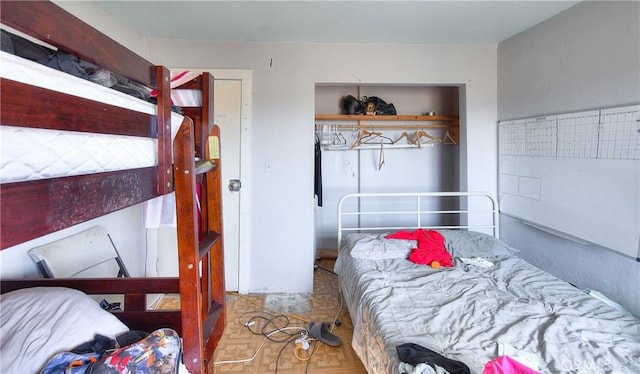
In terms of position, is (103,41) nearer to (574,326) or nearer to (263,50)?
(574,326)

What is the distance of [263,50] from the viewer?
2799 millimetres

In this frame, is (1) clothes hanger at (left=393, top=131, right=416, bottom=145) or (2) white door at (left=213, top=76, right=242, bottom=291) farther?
(1) clothes hanger at (left=393, top=131, right=416, bottom=145)

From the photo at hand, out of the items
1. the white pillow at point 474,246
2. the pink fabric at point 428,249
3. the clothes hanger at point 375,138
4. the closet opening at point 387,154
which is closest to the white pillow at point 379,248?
the pink fabric at point 428,249

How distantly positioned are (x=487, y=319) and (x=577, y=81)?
1765 mm

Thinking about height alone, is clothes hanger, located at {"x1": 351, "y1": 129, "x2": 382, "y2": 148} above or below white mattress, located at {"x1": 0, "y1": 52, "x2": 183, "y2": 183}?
above

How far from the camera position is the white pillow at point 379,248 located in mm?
2250

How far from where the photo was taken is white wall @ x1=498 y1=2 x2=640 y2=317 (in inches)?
68.8

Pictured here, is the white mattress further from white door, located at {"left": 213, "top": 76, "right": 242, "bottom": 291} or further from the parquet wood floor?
white door, located at {"left": 213, "top": 76, "right": 242, "bottom": 291}

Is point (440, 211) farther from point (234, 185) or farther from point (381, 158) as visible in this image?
point (234, 185)

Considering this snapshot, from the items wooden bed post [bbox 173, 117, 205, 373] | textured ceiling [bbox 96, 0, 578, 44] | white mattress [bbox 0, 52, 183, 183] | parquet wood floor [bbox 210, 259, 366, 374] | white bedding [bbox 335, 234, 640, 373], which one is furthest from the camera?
textured ceiling [bbox 96, 0, 578, 44]

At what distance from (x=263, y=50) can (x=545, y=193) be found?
8.69 feet

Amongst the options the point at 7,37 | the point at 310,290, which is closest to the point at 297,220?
the point at 310,290

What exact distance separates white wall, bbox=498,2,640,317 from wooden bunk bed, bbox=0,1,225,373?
7.52ft

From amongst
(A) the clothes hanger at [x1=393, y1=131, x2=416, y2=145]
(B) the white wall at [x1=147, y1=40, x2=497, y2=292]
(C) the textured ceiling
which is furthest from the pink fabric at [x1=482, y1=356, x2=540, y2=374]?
(A) the clothes hanger at [x1=393, y1=131, x2=416, y2=145]
